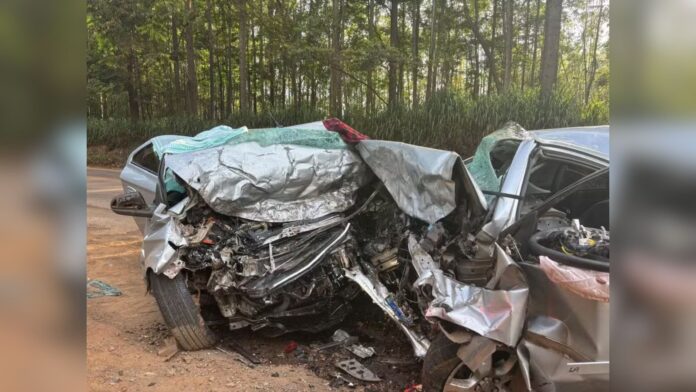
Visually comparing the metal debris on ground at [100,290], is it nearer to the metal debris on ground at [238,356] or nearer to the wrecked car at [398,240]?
the wrecked car at [398,240]

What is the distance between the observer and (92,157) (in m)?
21.5

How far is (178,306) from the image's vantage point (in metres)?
3.84

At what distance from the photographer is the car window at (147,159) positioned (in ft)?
20.5

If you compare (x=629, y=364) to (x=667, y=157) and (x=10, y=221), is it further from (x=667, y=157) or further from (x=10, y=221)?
(x=10, y=221)

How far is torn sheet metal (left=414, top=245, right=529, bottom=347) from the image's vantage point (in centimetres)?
264

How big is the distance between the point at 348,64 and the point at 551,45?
23.6 feet

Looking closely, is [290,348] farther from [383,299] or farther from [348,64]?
[348,64]

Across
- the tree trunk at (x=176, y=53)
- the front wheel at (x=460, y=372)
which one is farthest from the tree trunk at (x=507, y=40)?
the front wheel at (x=460, y=372)

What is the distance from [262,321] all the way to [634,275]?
331cm

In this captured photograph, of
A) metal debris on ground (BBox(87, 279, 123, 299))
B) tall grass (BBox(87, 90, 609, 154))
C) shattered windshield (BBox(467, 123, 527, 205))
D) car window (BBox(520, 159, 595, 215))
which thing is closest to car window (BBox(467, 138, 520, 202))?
shattered windshield (BBox(467, 123, 527, 205))

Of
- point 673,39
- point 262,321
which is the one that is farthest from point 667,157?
point 262,321

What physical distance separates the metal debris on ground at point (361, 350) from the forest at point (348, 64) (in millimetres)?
6679

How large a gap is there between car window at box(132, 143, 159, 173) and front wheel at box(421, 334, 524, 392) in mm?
4437

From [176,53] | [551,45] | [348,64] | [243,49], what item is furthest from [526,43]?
[176,53]
